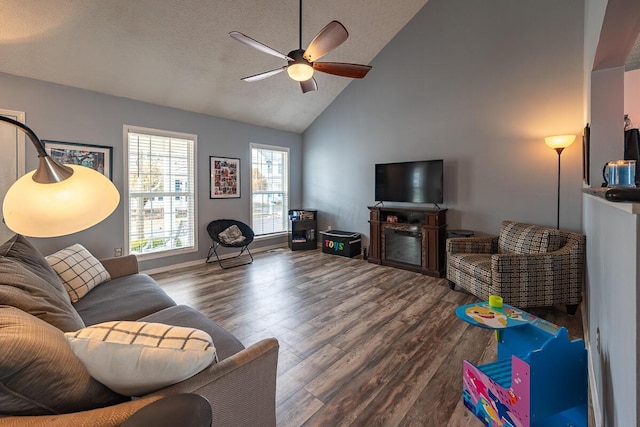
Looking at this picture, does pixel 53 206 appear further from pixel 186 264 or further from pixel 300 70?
pixel 186 264

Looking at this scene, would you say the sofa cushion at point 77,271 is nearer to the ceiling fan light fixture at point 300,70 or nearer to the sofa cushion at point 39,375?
the sofa cushion at point 39,375

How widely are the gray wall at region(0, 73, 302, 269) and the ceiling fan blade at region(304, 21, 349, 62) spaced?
2851mm

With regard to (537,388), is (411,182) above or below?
Result: above

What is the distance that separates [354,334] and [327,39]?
8.16 ft

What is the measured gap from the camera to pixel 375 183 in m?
4.91

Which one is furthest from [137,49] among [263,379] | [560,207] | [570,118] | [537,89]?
[560,207]

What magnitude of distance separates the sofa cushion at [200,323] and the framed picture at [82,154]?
9.50ft

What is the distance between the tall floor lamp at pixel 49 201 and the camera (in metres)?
0.95

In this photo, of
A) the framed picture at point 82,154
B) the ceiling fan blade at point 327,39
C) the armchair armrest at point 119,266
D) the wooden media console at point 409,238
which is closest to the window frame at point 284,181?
the wooden media console at point 409,238

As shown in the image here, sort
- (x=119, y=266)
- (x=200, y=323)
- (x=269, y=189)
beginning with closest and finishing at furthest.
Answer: (x=200, y=323)
(x=119, y=266)
(x=269, y=189)

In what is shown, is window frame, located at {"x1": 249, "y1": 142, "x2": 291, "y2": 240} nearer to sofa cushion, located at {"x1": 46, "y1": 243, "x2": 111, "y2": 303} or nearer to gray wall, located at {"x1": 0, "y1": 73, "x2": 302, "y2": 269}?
gray wall, located at {"x1": 0, "y1": 73, "x2": 302, "y2": 269}

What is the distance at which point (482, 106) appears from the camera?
12.9 ft

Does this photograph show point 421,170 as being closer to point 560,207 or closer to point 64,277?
point 560,207

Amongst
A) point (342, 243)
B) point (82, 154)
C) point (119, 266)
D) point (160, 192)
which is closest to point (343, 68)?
point (119, 266)
